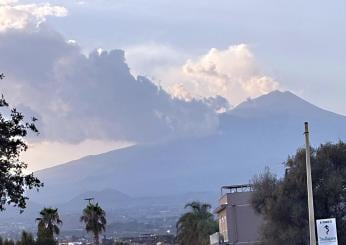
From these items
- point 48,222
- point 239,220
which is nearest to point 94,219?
point 48,222

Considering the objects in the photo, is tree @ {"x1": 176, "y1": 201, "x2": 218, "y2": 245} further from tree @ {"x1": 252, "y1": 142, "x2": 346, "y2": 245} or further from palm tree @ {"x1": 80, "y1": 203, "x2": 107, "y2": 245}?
tree @ {"x1": 252, "y1": 142, "x2": 346, "y2": 245}

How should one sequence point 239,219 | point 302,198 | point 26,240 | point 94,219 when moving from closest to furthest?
point 302,198, point 239,219, point 26,240, point 94,219

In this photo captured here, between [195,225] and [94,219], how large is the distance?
23.3 m

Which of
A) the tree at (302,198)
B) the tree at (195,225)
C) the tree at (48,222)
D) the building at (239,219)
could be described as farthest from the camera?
the tree at (195,225)

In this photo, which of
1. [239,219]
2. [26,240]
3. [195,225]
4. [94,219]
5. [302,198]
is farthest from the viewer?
[195,225]

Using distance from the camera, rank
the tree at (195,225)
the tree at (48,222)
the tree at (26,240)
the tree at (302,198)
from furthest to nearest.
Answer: the tree at (195,225)
the tree at (48,222)
the tree at (26,240)
the tree at (302,198)

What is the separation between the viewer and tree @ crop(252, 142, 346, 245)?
160ft

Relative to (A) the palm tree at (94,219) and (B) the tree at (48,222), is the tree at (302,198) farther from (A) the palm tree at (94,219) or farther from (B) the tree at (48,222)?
(B) the tree at (48,222)

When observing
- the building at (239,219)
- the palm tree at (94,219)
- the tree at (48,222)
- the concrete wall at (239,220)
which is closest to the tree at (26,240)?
the tree at (48,222)

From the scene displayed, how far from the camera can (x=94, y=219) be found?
267 ft

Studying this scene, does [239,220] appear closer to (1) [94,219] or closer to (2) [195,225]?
(1) [94,219]

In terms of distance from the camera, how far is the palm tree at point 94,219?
80.9 m

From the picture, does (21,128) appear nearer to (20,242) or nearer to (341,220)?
(341,220)

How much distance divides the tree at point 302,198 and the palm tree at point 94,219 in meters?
31.9
